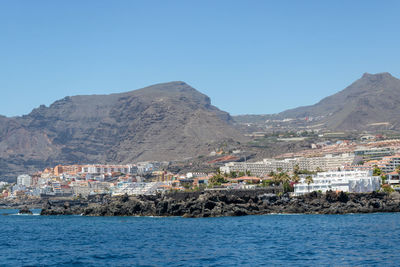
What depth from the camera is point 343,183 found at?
11119 cm

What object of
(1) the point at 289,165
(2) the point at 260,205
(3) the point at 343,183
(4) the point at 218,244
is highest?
(1) the point at 289,165

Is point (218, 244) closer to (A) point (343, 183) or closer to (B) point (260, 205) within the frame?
(B) point (260, 205)

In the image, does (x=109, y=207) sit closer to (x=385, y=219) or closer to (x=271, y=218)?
(x=271, y=218)

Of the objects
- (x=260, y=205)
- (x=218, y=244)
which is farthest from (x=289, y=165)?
(x=218, y=244)

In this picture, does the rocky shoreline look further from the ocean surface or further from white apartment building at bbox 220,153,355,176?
white apartment building at bbox 220,153,355,176

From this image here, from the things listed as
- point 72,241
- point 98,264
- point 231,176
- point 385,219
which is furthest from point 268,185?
point 98,264

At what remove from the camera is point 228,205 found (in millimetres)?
102125

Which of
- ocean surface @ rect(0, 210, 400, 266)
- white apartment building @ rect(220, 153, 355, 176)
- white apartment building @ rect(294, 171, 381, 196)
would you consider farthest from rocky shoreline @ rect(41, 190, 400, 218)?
white apartment building @ rect(220, 153, 355, 176)

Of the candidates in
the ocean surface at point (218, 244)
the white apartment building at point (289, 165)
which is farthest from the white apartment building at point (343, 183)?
the white apartment building at point (289, 165)

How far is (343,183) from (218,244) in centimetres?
5559

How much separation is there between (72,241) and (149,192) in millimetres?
93753

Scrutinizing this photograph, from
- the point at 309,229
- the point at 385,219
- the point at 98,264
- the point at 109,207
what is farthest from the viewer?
the point at 109,207

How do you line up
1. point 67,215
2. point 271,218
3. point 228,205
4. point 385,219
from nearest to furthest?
point 385,219, point 271,218, point 228,205, point 67,215

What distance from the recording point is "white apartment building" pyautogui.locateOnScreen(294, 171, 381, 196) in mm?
110625
